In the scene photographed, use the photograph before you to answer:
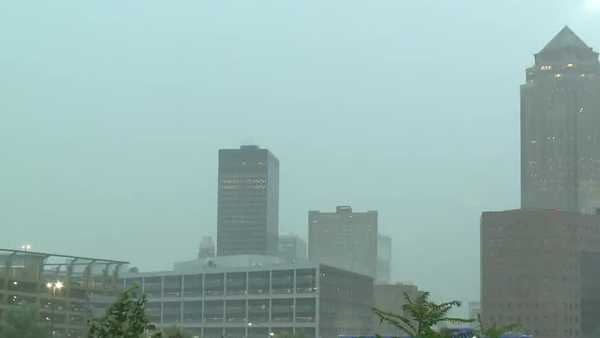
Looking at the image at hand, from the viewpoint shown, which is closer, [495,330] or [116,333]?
[116,333]

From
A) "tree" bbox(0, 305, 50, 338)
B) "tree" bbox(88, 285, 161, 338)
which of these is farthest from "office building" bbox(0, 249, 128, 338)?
"tree" bbox(88, 285, 161, 338)

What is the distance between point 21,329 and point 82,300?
66.8m

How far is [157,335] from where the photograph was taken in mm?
38125

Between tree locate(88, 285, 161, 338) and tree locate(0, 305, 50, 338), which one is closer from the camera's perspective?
tree locate(88, 285, 161, 338)

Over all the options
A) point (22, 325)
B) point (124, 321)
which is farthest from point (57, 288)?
point (124, 321)

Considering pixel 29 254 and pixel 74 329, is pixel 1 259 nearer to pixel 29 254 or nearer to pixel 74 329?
pixel 29 254

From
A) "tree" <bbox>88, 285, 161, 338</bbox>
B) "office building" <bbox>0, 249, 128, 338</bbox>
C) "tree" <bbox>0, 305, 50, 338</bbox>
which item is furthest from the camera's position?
"office building" <bbox>0, 249, 128, 338</bbox>

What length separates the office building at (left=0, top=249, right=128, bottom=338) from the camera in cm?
16638

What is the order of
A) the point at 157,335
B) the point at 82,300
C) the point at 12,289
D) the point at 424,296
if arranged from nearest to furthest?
the point at 157,335, the point at 424,296, the point at 12,289, the point at 82,300

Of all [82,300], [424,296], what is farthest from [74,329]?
[424,296]

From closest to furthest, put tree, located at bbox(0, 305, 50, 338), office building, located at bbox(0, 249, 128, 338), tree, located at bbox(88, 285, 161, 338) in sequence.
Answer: tree, located at bbox(88, 285, 161, 338) → tree, located at bbox(0, 305, 50, 338) → office building, located at bbox(0, 249, 128, 338)

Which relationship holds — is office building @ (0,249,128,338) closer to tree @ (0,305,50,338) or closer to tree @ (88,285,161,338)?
tree @ (0,305,50,338)

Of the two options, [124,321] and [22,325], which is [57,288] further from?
[124,321]

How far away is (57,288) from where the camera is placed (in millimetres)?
171375
